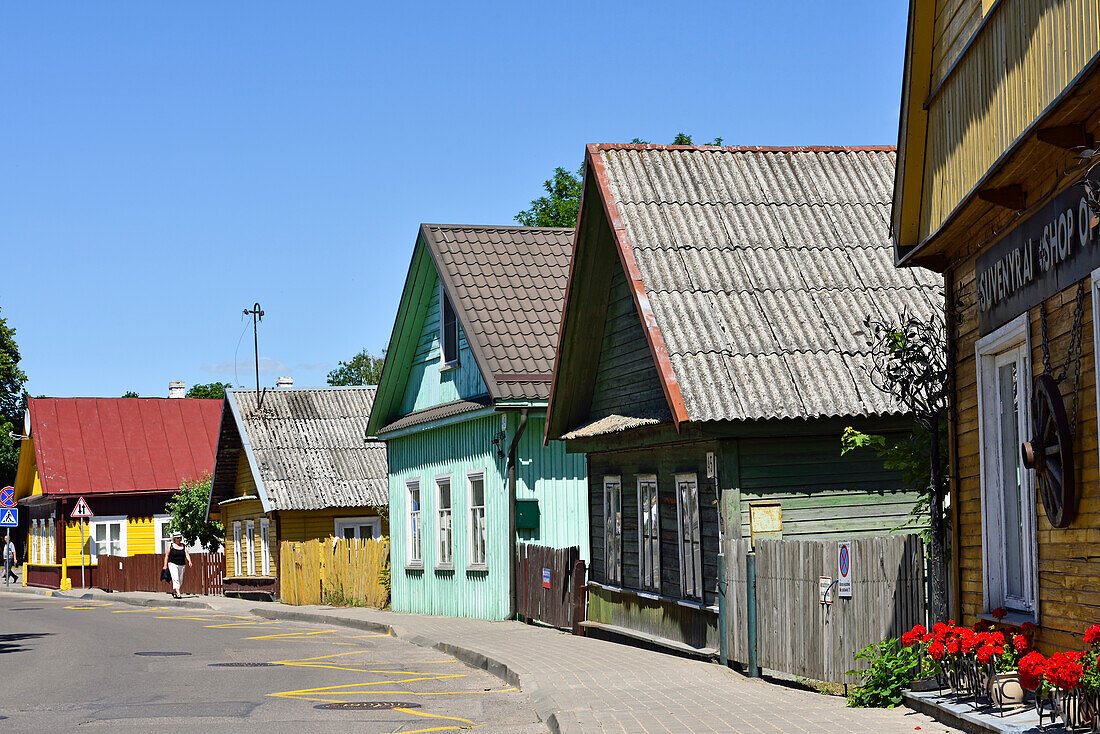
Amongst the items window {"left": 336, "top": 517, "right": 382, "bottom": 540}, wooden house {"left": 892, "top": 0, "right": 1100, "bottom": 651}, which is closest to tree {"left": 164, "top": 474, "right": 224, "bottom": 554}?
window {"left": 336, "top": 517, "right": 382, "bottom": 540}

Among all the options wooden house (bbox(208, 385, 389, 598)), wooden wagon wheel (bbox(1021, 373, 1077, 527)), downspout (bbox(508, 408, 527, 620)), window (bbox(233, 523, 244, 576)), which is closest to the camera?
wooden wagon wheel (bbox(1021, 373, 1077, 527))

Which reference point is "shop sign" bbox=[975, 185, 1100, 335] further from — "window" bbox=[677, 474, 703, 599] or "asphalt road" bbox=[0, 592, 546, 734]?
"window" bbox=[677, 474, 703, 599]

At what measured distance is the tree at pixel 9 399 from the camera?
68.3 meters

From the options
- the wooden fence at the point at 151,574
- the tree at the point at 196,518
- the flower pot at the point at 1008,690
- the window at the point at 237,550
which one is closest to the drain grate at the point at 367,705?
the flower pot at the point at 1008,690

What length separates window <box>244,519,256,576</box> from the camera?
38250 mm

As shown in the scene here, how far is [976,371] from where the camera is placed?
10.4 m

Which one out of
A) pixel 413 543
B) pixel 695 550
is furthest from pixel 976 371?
pixel 413 543

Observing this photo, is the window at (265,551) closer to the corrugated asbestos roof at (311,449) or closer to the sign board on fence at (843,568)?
the corrugated asbestos roof at (311,449)

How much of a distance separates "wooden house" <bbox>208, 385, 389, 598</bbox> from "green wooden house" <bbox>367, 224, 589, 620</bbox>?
5866 mm

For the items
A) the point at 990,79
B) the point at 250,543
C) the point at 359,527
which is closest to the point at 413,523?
the point at 359,527

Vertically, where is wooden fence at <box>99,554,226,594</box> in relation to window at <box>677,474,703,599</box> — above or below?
below

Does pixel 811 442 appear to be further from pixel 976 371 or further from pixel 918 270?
pixel 976 371

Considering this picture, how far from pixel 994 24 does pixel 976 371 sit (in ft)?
8.54

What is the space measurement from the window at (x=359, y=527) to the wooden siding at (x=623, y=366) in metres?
17.9
